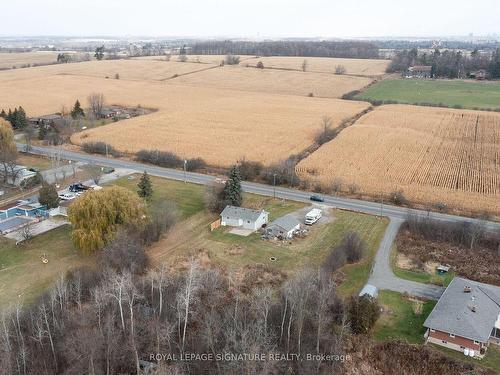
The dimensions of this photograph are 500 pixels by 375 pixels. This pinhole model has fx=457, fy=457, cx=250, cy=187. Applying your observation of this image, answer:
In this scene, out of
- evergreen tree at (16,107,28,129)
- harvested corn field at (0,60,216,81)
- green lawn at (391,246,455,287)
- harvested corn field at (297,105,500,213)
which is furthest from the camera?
harvested corn field at (0,60,216,81)

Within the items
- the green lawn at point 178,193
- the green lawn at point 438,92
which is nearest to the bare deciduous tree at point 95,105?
the green lawn at point 178,193

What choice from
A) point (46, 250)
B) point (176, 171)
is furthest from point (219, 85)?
point (46, 250)

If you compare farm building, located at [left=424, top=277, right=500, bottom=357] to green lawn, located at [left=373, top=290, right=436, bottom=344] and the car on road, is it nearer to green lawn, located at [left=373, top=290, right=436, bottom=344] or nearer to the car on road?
green lawn, located at [left=373, top=290, right=436, bottom=344]

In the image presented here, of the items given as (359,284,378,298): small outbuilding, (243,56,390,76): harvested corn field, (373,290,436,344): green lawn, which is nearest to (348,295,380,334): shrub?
(373,290,436,344): green lawn

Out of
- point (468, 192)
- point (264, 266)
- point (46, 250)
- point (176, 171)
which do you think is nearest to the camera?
point (264, 266)

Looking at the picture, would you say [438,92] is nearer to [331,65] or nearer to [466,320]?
[331,65]

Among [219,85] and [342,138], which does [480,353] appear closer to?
[342,138]
